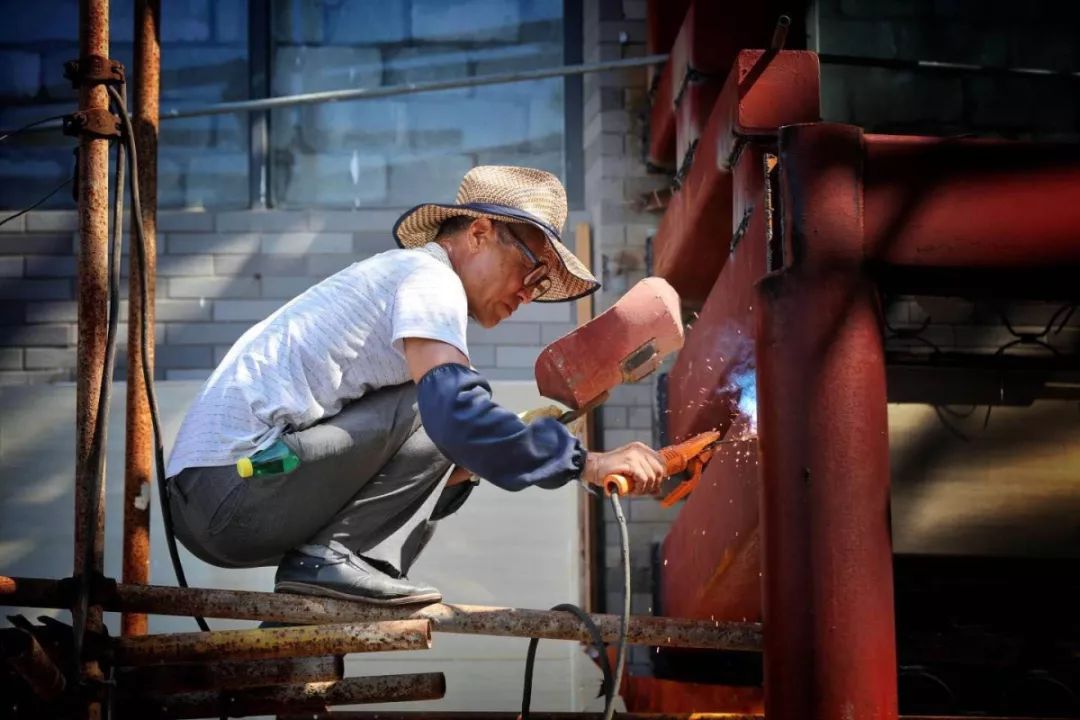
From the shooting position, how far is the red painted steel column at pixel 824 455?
3.12 m

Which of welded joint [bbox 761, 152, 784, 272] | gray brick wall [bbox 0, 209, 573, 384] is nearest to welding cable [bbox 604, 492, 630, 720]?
welded joint [bbox 761, 152, 784, 272]

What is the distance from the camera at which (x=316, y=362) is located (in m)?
3.29

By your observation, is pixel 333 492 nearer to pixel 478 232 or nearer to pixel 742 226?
pixel 478 232

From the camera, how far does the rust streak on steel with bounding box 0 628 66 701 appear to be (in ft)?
9.82

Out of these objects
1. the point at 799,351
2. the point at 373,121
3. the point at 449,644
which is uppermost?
the point at 373,121

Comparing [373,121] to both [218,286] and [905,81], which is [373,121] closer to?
[218,286]

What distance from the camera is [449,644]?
220 inches

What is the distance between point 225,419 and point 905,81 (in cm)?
395

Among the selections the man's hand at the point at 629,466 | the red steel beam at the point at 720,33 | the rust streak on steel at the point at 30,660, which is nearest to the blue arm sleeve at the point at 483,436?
the man's hand at the point at 629,466

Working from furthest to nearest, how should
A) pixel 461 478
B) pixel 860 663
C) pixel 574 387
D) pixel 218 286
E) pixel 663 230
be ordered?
pixel 218 286, pixel 663 230, pixel 574 387, pixel 461 478, pixel 860 663

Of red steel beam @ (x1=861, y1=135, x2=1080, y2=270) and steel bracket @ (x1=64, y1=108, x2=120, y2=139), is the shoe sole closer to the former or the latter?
steel bracket @ (x1=64, y1=108, x2=120, y2=139)

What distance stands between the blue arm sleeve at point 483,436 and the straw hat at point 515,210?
56cm

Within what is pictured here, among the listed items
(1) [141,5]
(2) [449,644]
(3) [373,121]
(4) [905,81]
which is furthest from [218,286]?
(4) [905,81]

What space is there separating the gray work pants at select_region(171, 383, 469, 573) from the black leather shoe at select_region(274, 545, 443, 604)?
4cm
